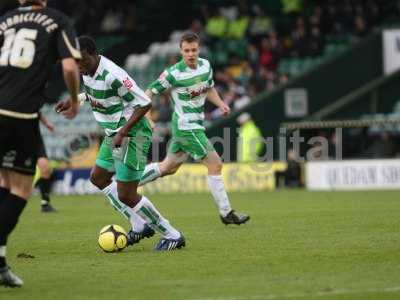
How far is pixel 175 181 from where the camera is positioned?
2728cm

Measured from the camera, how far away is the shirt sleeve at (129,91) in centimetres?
1059

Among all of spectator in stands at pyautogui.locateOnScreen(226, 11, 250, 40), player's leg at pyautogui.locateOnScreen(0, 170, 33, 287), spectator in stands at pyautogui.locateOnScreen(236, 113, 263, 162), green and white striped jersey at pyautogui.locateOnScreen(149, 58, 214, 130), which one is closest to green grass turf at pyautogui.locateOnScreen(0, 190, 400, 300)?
player's leg at pyautogui.locateOnScreen(0, 170, 33, 287)

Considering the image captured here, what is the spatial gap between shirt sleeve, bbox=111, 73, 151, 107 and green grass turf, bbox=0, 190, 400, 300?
1.61 m

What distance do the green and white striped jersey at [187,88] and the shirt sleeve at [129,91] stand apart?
355 cm

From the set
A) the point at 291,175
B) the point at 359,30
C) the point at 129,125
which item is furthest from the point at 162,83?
the point at 359,30

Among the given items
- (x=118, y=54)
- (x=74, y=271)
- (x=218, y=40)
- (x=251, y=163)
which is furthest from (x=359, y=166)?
(x=74, y=271)

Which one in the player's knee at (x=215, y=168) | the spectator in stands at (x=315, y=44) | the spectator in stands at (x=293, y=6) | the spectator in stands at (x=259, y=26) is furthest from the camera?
the spectator in stands at (x=293, y=6)

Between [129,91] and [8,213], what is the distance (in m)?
2.65

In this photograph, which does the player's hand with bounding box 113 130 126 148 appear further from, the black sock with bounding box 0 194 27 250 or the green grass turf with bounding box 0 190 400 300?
the black sock with bounding box 0 194 27 250

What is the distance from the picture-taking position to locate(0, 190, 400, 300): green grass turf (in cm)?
814

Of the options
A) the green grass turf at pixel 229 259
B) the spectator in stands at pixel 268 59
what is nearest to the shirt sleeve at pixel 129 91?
the green grass turf at pixel 229 259

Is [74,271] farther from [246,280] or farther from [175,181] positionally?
[175,181]

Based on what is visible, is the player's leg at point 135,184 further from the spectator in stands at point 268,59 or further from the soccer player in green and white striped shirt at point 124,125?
the spectator in stands at point 268,59

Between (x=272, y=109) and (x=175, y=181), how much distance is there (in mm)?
3755
